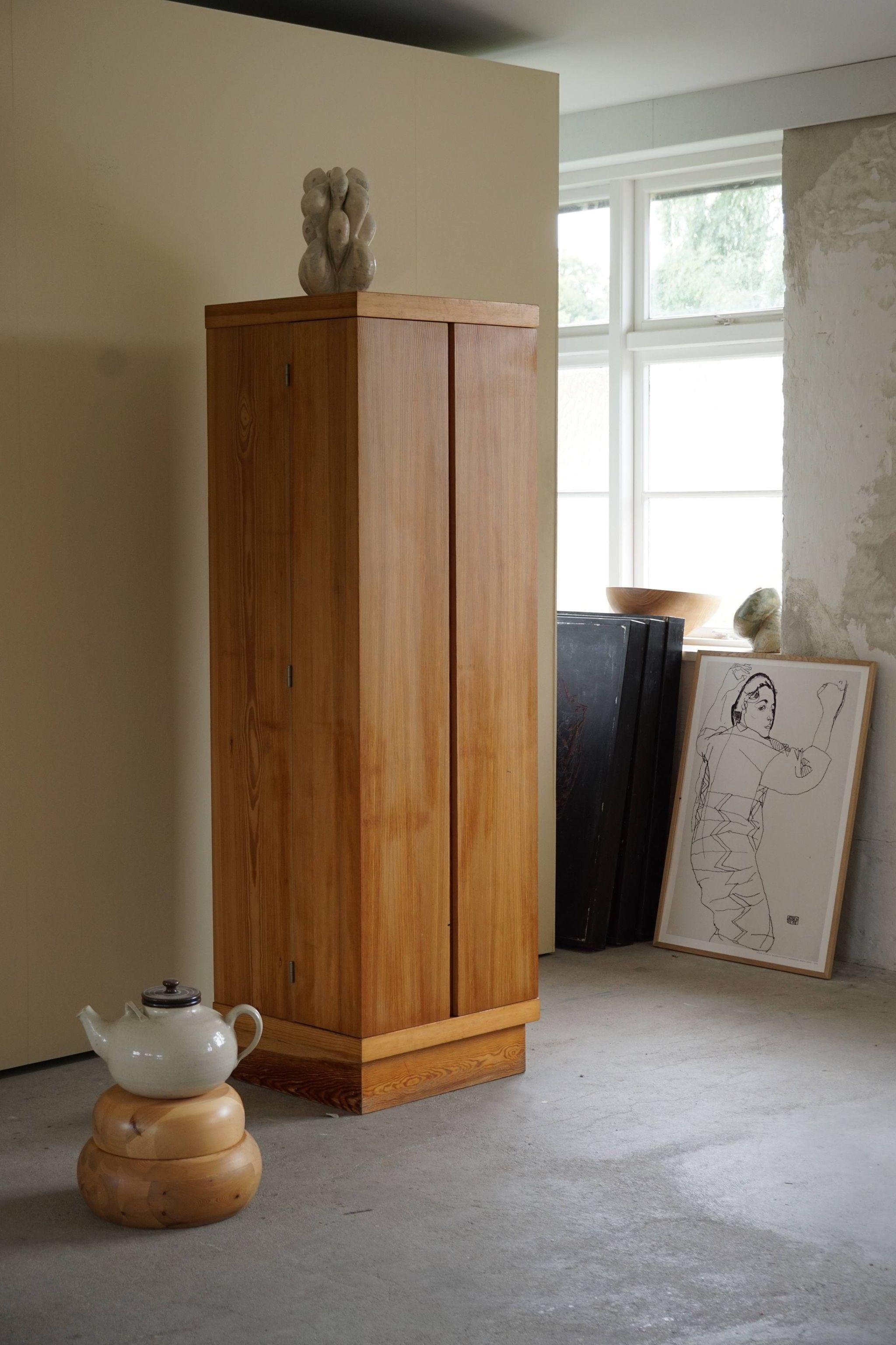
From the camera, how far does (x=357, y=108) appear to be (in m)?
4.62

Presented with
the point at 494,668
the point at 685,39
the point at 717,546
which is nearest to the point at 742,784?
the point at 717,546

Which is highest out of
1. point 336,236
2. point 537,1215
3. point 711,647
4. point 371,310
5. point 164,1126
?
point 336,236

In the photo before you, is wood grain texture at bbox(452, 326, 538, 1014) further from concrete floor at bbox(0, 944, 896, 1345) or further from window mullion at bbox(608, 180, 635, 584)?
window mullion at bbox(608, 180, 635, 584)

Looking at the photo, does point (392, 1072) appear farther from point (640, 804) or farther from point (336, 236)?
point (336, 236)

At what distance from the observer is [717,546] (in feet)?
20.2

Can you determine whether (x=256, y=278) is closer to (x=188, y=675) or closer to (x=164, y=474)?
(x=164, y=474)

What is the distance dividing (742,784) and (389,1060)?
211 cm

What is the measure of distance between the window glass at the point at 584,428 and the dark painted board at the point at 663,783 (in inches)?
41.0

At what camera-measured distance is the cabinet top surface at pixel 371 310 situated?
12.2 ft

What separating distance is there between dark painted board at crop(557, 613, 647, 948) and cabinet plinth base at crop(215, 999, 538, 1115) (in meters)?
1.35

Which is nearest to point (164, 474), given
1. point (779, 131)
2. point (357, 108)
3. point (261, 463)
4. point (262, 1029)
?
point (261, 463)

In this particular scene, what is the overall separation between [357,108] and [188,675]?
74.1 inches

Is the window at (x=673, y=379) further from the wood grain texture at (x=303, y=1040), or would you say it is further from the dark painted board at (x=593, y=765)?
the wood grain texture at (x=303, y=1040)

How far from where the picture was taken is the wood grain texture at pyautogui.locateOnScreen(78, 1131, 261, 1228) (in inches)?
122
